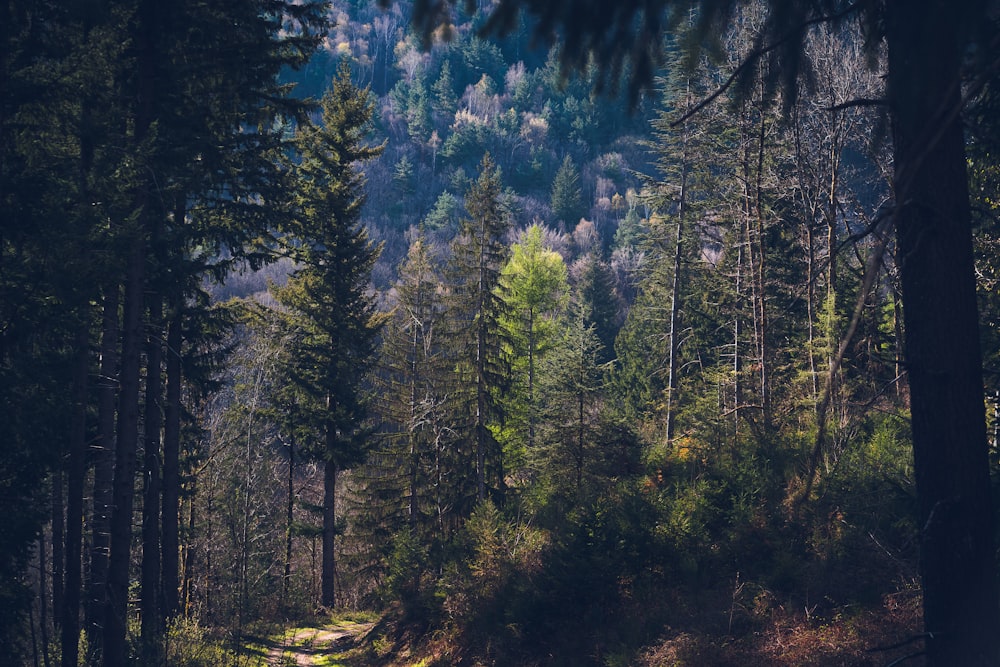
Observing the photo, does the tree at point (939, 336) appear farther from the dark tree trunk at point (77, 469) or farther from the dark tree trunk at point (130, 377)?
the dark tree trunk at point (77, 469)

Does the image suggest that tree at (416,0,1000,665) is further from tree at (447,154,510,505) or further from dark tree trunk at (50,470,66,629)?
tree at (447,154,510,505)

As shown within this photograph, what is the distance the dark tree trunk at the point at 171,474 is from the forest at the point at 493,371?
8 cm

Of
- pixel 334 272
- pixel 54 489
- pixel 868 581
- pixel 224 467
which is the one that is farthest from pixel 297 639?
pixel 868 581

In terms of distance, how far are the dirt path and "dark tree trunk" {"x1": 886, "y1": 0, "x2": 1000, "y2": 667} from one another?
1418 cm

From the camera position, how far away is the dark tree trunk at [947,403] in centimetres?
451

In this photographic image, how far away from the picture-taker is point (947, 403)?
182 inches

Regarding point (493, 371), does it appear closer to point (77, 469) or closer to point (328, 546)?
point (328, 546)

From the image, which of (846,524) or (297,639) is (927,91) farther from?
(297,639)

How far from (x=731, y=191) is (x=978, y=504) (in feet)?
68.8

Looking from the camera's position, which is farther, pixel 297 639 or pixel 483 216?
pixel 483 216

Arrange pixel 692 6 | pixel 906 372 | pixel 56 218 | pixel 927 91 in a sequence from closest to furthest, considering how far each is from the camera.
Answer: pixel 927 91 < pixel 692 6 < pixel 906 372 < pixel 56 218

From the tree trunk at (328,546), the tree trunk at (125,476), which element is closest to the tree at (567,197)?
the tree trunk at (328,546)

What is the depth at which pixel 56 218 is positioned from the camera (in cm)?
1003

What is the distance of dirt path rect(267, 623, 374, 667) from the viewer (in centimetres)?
1720
